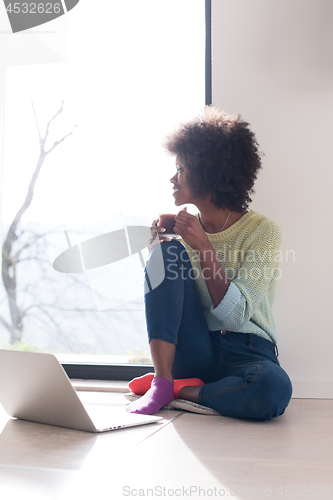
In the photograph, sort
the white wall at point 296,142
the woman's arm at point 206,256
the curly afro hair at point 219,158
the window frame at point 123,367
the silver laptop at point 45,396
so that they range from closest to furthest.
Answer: the silver laptop at point 45,396
the woman's arm at point 206,256
the curly afro hair at point 219,158
the white wall at point 296,142
the window frame at point 123,367

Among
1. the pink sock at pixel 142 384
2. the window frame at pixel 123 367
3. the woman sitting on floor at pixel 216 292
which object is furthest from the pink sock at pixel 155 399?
the window frame at pixel 123 367

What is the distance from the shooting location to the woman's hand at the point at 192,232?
131 cm

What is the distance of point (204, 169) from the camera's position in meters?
1.51

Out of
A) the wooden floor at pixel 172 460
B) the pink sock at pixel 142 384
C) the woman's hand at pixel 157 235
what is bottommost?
the pink sock at pixel 142 384

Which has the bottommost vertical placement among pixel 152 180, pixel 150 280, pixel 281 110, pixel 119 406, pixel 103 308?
pixel 119 406

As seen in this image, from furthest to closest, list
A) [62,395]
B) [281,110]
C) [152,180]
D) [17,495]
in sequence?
[152,180] < [281,110] < [62,395] < [17,495]

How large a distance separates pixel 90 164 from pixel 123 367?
36.4 inches

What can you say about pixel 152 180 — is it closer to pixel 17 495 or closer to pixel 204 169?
pixel 204 169

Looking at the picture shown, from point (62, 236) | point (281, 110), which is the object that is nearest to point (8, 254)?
point (62, 236)

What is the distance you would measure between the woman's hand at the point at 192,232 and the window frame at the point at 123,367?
69 cm

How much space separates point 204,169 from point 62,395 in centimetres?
90

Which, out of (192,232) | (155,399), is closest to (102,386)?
(155,399)

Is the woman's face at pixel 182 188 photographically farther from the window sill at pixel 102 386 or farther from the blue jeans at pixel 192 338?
the window sill at pixel 102 386

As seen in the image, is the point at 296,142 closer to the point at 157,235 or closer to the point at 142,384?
the point at 157,235
